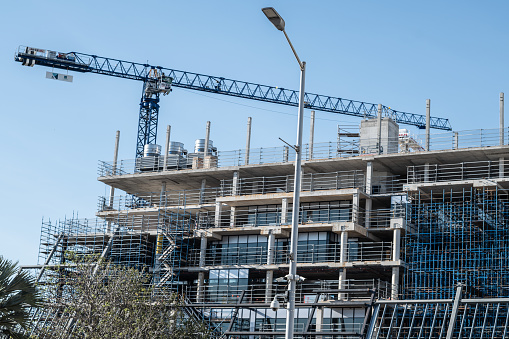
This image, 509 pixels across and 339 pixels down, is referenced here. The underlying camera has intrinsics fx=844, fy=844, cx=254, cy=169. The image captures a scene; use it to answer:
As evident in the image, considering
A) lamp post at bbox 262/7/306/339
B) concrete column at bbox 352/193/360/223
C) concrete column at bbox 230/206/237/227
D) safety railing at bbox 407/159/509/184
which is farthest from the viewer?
concrete column at bbox 230/206/237/227

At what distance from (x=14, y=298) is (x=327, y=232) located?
40.4 m

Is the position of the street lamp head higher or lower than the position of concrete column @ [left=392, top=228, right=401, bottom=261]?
higher

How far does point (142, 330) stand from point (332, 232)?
80.3 feet

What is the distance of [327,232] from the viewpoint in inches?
2650

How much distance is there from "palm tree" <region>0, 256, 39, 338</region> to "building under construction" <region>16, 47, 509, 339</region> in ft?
87.0

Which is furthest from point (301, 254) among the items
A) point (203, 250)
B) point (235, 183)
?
point (235, 183)

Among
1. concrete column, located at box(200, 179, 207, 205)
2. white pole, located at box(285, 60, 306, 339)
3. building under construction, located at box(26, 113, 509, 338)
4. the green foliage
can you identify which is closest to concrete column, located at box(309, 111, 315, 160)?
building under construction, located at box(26, 113, 509, 338)

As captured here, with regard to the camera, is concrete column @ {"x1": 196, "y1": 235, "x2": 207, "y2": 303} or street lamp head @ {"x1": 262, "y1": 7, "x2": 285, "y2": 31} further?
concrete column @ {"x1": 196, "y1": 235, "x2": 207, "y2": 303}

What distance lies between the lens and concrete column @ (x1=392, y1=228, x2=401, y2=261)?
210 ft

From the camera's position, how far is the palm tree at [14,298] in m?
29.2

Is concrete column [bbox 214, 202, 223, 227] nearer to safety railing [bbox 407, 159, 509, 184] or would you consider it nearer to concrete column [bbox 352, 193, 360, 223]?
concrete column [bbox 352, 193, 360, 223]

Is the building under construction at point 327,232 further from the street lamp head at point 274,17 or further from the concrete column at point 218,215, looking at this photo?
the street lamp head at point 274,17

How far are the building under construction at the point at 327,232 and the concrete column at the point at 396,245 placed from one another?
10 centimetres

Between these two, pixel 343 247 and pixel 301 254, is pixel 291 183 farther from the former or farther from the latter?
pixel 343 247
